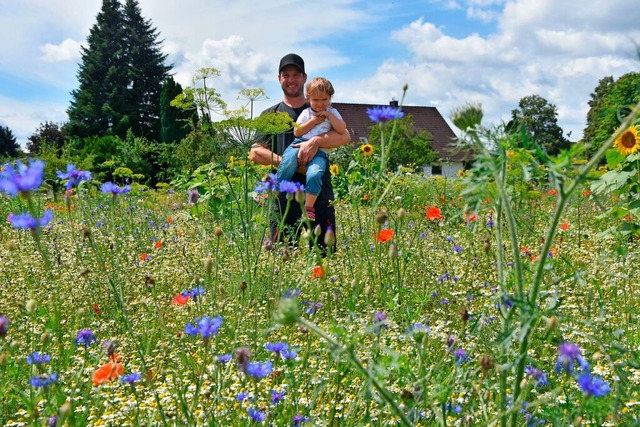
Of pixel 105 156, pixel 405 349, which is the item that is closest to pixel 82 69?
pixel 105 156

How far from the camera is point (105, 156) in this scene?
683 inches

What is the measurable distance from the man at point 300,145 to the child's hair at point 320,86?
0.84ft

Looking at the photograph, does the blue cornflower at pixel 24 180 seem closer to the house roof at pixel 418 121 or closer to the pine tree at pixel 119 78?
the house roof at pixel 418 121

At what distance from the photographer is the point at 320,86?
14.3ft

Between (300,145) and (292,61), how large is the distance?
689mm

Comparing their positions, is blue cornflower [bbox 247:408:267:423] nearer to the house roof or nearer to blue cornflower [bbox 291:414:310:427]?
blue cornflower [bbox 291:414:310:427]

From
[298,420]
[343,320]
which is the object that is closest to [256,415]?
[298,420]

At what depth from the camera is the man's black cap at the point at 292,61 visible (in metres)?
4.61

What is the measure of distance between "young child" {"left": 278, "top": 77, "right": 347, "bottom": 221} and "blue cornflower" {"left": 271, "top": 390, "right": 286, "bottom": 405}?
2344mm

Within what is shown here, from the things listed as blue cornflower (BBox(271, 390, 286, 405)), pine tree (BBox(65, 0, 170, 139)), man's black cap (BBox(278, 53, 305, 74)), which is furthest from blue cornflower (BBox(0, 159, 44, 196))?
pine tree (BBox(65, 0, 170, 139))

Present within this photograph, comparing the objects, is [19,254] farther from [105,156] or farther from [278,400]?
[105,156]

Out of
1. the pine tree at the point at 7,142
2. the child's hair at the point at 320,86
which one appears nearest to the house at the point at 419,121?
the pine tree at the point at 7,142

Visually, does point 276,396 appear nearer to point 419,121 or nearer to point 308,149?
point 308,149

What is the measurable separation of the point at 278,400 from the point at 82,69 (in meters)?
36.6
